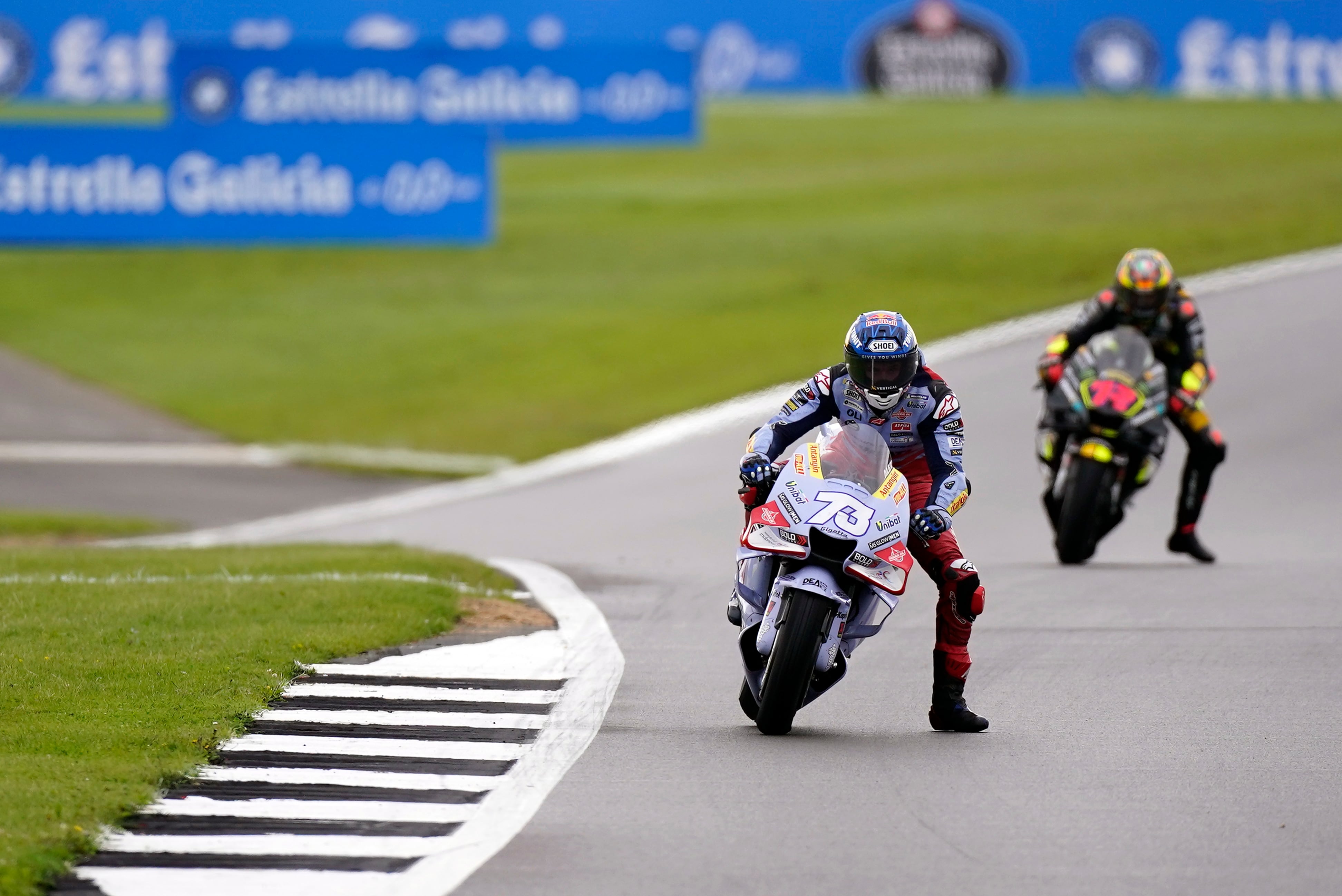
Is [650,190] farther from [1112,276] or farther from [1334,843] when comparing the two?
[1334,843]

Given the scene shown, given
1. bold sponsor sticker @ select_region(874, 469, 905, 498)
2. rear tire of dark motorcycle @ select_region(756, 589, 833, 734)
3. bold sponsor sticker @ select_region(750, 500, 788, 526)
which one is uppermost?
bold sponsor sticker @ select_region(874, 469, 905, 498)

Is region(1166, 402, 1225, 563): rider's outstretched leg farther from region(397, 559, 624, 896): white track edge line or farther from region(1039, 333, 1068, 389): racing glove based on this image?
region(397, 559, 624, 896): white track edge line

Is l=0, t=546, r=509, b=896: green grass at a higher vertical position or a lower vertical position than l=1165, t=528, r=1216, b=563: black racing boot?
Answer: higher

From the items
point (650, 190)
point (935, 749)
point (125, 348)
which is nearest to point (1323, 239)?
point (650, 190)

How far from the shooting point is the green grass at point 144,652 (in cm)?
663

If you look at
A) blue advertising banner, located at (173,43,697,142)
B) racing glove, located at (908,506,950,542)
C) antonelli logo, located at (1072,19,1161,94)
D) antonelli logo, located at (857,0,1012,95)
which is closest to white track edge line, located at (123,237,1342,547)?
racing glove, located at (908,506,950,542)

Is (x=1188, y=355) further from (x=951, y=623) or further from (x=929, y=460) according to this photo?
(x=951, y=623)

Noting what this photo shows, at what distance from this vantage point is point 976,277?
1110 inches

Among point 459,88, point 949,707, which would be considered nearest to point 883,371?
point 949,707

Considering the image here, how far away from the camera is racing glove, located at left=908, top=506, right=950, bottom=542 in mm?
7875

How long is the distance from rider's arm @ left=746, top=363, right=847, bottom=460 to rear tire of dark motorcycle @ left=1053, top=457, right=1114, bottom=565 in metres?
5.06

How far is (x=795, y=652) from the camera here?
7645mm

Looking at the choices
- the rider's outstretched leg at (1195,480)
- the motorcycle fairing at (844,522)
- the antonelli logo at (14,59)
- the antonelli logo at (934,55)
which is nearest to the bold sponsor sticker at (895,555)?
the motorcycle fairing at (844,522)

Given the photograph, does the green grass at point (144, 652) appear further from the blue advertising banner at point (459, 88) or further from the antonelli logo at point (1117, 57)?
the antonelli logo at point (1117, 57)
